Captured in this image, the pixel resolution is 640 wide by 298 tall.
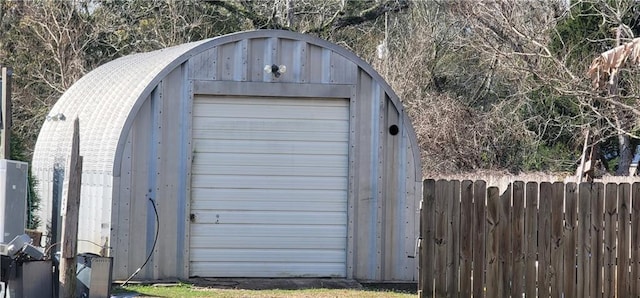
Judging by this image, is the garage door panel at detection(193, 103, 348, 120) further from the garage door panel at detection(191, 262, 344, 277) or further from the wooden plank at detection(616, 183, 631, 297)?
the wooden plank at detection(616, 183, 631, 297)

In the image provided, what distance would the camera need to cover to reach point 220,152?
1438cm

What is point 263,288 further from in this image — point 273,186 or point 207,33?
point 207,33

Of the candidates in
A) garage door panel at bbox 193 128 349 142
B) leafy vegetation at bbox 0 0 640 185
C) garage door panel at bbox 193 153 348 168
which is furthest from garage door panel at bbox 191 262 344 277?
leafy vegetation at bbox 0 0 640 185

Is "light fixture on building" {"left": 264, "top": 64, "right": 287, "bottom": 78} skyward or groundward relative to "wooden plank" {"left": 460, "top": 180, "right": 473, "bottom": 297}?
skyward

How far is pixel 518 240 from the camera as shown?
10773mm

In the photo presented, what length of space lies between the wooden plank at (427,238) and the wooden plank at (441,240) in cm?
4

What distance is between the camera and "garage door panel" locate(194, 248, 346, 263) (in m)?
14.3

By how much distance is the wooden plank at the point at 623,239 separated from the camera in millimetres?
10883

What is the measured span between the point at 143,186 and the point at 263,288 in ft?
6.95

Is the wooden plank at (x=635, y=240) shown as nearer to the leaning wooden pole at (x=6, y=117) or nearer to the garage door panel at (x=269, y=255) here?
the garage door panel at (x=269, y=255)

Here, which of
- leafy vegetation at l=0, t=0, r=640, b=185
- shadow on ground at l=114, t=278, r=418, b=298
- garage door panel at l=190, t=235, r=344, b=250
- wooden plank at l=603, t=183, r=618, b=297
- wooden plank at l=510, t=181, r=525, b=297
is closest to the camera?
wooden plank at l=510, t=181, r=525, b=297

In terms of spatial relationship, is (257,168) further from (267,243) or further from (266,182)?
(267,243)

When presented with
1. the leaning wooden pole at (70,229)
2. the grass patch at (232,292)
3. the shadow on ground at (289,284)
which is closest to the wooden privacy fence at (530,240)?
the grass patch at (232,292)

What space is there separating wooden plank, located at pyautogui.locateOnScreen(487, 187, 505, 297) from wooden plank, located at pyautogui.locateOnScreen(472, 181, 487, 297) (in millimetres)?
55
